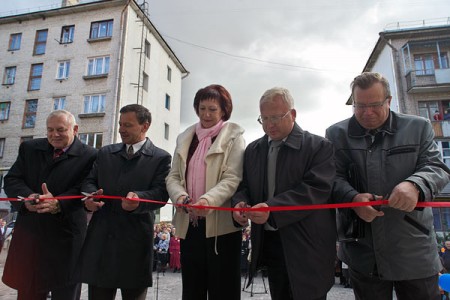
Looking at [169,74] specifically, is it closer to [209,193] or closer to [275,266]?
[209,193]

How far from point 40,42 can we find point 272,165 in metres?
24.2

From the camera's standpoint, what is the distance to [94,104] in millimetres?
19219

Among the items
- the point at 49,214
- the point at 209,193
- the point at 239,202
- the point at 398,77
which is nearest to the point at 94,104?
the point at 49,214

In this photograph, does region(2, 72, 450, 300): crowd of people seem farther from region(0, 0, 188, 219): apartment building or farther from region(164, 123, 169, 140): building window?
region(164, 123, 169, 140): building window

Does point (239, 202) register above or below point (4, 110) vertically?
below

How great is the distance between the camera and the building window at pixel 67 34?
2091 centimetres

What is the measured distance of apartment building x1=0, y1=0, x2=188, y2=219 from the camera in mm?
19062

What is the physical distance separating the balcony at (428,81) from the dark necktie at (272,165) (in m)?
20.5

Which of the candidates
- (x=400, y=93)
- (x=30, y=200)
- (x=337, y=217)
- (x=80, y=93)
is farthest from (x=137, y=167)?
(x=400, y=93)

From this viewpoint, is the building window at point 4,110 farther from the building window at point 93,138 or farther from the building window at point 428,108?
the building window at point 428,108

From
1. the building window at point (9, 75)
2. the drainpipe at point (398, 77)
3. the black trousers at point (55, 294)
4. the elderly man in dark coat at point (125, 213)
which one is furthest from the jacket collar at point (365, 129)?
the building window at point (9, 75)

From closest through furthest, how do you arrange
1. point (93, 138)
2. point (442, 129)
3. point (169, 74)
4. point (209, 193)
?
point (209, 193) < point (93, 138) < point (442, 129) < point (169, 74)

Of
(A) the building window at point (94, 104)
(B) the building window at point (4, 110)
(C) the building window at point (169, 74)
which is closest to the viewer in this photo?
(A) the building window at point (94, 104)

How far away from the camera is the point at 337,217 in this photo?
2.33m
